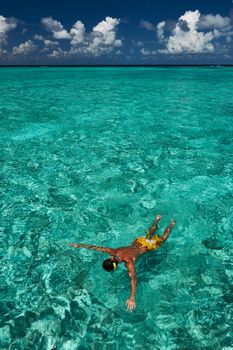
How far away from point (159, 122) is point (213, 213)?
432 inches

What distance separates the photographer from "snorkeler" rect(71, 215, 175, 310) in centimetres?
548

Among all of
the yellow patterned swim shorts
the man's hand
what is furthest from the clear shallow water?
the yellow patterned swim shorts

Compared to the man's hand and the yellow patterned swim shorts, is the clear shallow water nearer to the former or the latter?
the man's hand

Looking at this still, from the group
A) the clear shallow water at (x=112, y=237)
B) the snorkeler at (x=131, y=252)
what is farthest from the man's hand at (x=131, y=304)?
the clear shallow water at (x=112, y=237)

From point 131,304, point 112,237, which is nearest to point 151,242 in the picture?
point 112,237

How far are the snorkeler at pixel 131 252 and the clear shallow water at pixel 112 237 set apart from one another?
26cm

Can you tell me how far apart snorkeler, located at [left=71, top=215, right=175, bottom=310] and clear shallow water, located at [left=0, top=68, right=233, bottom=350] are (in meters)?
0.26

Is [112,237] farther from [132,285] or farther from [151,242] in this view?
[132,285]

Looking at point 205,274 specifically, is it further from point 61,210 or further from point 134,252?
point 61,210

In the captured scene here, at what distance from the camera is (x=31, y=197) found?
8930 millimetres

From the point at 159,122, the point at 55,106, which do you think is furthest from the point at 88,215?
the point at 55,106

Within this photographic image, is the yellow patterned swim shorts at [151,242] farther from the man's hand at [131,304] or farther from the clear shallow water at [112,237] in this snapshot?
the man's hand at [131,304]

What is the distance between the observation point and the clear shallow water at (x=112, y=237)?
16.7ft

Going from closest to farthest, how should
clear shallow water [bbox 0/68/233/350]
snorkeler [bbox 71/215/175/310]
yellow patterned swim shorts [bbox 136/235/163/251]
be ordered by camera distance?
clear shallow water [bbox 0/68/233/350] < snorkeler [bbox 71/215/175/310] < yellow patterned swim shorts [bbox 136/235/163/251]
